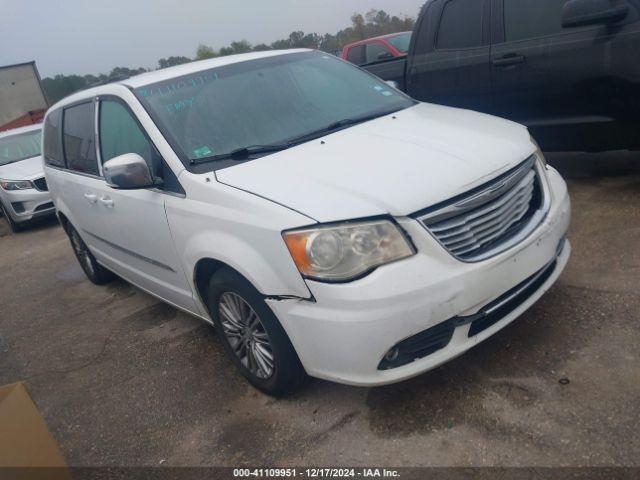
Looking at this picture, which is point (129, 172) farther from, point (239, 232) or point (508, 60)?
point (508, 60)

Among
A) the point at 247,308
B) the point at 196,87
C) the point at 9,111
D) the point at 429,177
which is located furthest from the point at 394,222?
the point at 9,111

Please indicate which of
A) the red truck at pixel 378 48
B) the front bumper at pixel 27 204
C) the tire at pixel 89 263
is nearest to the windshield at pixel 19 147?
the front bumper at pixel 27 204

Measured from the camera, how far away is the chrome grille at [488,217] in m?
2.44

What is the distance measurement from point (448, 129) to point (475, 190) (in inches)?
26.3

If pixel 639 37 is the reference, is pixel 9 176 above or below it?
below

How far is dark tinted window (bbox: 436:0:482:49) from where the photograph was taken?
502 cm

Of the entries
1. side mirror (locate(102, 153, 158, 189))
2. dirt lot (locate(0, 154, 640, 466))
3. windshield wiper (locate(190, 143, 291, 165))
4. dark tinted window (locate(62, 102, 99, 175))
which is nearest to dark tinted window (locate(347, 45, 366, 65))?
dark tinted window (locate(62, 102, 99, 175))

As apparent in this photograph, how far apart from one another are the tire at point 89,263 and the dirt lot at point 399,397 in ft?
3.21

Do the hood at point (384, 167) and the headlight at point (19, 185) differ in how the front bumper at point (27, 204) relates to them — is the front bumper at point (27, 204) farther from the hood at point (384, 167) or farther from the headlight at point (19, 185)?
the hood at point (384, 167)

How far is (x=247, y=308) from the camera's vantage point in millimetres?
2863

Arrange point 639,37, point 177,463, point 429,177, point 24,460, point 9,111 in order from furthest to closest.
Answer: point 9,111
point 639,37
point 177,463
point 429,177
point 24,460

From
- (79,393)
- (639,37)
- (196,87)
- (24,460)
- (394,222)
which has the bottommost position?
(79,393)

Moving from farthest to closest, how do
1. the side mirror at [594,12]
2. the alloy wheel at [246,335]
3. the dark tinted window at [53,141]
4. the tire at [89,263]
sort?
1. the tire at [89,263]
2. the dark tinted window at [53,141]
3. the side mirror at [594,12]
4. the alloy wheel at [246,335]

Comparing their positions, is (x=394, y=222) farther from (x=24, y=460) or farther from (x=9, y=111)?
(x=9, y=111)
